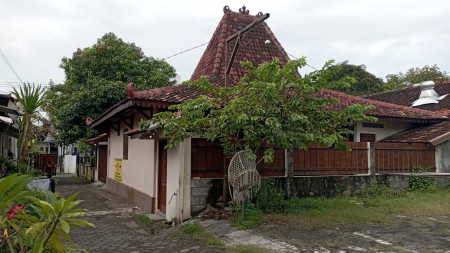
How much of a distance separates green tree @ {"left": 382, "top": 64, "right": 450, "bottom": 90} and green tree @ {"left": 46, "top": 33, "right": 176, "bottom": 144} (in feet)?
69.3

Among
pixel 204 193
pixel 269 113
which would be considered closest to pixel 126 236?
Answer: pixel 204 193

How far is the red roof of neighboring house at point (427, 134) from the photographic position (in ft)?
39.7

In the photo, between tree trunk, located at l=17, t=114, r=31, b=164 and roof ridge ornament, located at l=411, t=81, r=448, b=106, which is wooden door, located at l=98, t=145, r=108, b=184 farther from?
roof ridge ornament, located at l=411, t=81, r=448, b=106

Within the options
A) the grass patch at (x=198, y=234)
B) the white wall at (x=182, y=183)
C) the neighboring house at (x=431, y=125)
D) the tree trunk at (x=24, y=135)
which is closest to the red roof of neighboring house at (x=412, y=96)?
the neighboring house at (x=431, y=125)

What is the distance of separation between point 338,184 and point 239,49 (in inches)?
219

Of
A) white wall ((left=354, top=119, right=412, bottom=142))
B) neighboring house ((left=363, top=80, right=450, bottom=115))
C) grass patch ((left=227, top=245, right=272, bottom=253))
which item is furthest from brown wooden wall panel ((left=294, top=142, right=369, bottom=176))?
neighboring house ((left=363, top=80, right=450, bottom=115))

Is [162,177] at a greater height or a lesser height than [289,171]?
lesser

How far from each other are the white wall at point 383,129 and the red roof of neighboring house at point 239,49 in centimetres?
381

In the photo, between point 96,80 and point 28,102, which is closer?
point 28,102

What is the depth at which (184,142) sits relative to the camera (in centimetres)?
809

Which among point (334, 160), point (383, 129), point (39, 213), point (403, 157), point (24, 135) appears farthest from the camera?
point (383, 129)

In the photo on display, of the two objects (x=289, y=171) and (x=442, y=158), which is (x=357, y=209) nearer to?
(x=289, y=171)

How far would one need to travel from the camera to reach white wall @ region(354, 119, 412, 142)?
13.5 metres

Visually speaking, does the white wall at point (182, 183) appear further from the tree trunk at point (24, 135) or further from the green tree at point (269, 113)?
the tree trunk at point (24, 135)
